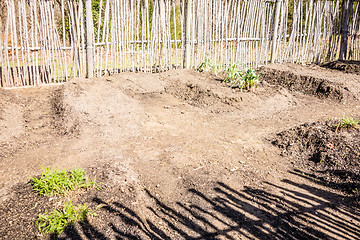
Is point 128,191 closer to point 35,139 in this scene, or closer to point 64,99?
point 35,139

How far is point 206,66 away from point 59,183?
545cm

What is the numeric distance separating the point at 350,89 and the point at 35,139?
6409 millimetres

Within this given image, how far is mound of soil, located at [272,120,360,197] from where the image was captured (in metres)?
3.22

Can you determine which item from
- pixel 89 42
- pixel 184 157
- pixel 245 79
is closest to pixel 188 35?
pixel 245 79

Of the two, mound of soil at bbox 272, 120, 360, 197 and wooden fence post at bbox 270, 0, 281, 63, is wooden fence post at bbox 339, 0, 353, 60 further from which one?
mound of soil at bbox 272, 120, 360, 197

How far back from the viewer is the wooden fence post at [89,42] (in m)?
5.97

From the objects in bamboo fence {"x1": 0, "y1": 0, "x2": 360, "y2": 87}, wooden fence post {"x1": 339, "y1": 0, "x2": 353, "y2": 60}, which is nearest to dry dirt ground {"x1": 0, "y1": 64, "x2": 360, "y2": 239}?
bamboo fence {"x1": 0, "y1": 0, "x2": 360, "y2": 87}

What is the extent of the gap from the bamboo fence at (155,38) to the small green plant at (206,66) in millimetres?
214

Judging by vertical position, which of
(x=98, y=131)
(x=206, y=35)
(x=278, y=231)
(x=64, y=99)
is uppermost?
(x=206, y=35)

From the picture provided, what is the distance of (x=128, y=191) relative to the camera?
2.77 metres

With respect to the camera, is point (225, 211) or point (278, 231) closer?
point (278, 231)

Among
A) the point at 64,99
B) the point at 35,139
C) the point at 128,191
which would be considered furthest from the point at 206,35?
the point at 128,191

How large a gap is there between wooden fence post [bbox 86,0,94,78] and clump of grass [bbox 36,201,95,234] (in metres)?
4.31

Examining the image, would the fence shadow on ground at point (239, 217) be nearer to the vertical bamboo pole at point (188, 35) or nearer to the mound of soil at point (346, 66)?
the vertical bamboo pole at point (188, 35)
